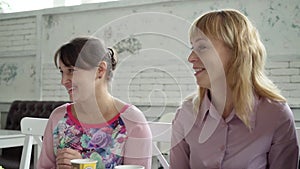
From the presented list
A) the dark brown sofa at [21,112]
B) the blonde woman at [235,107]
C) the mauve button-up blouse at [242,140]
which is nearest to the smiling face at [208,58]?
the blonde woman at [235,107]

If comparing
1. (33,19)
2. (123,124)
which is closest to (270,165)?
(123,124)

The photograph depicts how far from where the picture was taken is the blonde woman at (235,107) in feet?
4.34

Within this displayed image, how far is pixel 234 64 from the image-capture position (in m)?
1.38

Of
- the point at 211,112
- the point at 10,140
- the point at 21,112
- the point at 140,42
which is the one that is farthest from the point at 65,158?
the point at 21,112

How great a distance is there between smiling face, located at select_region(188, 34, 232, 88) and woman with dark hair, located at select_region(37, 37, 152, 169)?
367mm

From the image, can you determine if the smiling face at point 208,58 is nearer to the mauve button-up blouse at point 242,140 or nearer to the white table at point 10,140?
the mauve button-up blouse at point 242,140

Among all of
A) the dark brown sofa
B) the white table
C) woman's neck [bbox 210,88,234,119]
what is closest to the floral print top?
woman's neck [bbox 210,88,234,119]

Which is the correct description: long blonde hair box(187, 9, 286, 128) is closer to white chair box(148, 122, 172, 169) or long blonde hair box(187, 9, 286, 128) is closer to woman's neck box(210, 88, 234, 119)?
woman's neck box(210, 88, 234, 119)

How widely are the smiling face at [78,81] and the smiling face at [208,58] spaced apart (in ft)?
1.50

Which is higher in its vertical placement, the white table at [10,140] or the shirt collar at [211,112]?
the shirt collar at [211,112]

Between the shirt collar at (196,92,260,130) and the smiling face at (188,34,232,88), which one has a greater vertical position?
the smiling face at (188,34,232,88)

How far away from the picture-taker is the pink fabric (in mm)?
1575

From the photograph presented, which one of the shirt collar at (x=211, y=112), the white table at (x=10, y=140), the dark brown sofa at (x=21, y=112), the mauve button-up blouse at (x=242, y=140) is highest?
the shirt collar at (x=211, y=112)

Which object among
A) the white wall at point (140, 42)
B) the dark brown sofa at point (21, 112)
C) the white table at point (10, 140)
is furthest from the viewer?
the dark brown sofa at point (21, 112)
